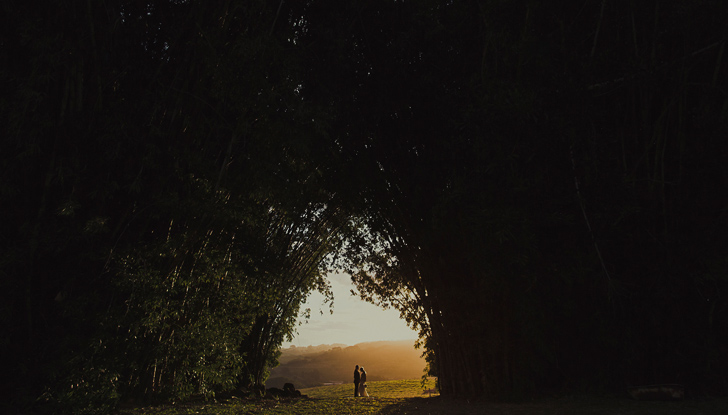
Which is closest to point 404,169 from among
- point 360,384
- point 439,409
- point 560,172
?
point 560,172

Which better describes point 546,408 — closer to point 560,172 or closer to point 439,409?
point 439,409

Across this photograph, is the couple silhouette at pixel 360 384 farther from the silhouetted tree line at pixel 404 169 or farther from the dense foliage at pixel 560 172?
the silhouetted tree line at pixel 404 169

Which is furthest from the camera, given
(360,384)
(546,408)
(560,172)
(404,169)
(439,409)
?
(360,384)

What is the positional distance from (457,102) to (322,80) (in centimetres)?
156

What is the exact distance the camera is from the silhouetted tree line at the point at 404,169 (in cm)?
384

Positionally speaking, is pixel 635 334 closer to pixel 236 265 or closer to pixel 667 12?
pixel 667 12

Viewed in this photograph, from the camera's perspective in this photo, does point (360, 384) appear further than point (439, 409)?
Yes

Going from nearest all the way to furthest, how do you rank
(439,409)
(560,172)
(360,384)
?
(560,172) → (439,409) → (360,384)

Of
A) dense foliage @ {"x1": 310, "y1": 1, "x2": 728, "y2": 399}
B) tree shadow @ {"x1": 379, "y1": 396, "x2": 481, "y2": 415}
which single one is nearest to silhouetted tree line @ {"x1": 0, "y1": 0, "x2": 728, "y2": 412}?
dense foliage @ {"x1": 310, "y1": 1, "x2": 728, "y2": 399}

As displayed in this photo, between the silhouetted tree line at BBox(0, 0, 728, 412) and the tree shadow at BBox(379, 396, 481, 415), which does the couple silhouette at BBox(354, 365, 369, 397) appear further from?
the silhouetted tree line at BBox(0, 0, 728, 412)

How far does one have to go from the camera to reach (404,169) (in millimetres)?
5434

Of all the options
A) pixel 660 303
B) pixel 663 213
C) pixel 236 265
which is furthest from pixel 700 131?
pixel 236 265

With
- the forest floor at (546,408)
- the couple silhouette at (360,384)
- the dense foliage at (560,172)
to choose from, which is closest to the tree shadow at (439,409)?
the forest floor at (546,408)

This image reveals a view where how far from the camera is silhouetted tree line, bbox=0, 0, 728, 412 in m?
3.84
